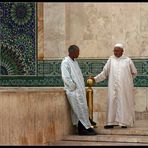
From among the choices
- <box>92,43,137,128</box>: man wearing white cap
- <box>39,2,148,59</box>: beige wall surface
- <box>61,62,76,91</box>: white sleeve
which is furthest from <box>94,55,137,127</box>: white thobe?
<box>39,2,148,59</box>: beige wall surface

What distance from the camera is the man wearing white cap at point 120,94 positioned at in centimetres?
941

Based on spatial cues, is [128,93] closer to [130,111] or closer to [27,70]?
[130,111]

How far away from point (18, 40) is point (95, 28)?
168 centimetres

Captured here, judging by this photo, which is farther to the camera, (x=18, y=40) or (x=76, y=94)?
(x=18, y=40)

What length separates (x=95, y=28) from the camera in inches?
461

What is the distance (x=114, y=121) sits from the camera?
9445 mm

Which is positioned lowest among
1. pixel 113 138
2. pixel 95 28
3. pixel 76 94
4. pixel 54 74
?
pixel 113 138

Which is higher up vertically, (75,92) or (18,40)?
(18,40)

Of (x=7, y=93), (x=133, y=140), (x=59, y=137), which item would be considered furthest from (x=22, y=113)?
(x=133, y=140)

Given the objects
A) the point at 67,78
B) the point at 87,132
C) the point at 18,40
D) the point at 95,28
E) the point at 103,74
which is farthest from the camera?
the point at 18,40

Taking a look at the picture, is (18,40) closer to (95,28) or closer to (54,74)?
(54,74)

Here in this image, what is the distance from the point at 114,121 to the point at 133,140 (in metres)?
0.99

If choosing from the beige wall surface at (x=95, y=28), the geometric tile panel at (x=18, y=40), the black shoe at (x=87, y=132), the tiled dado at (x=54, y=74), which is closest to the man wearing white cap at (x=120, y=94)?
the black shoe at (x=87, y=132)

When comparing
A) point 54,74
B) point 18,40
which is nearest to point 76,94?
point 54,74
